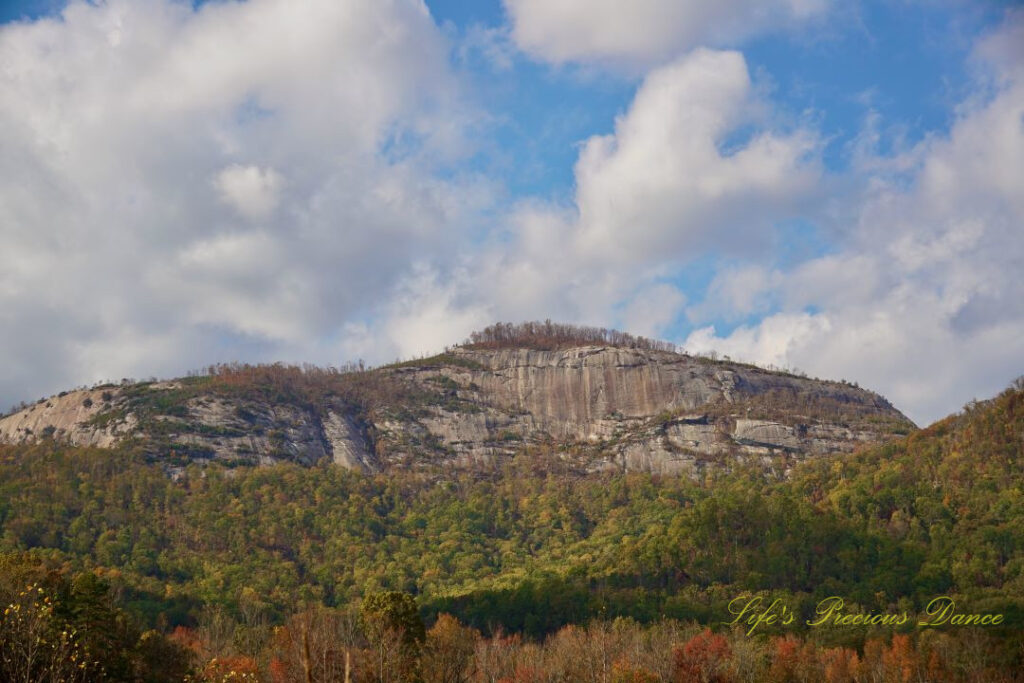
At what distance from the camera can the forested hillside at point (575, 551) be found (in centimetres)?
12150

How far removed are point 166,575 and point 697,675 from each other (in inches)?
3704

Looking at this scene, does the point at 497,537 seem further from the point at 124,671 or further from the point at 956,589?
the point at 124,671

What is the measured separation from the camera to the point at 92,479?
593 ft

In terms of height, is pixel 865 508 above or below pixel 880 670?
above

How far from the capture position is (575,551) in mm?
185375

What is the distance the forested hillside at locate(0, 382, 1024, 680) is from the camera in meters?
122

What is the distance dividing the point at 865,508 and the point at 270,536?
98316mm

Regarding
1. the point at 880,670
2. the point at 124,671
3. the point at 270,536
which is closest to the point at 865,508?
the point at 880,670

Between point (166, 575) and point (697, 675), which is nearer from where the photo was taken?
point (697, 675)

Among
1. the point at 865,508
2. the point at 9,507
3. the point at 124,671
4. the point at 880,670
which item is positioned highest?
the point at 9,507

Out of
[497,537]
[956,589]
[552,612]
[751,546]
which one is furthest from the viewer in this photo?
[497,537]

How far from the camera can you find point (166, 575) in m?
158

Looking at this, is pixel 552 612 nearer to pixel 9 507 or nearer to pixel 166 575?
pixel 166 575

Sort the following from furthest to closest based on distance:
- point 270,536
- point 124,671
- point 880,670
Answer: point 270,536 < point 880,670 < point 124,671
